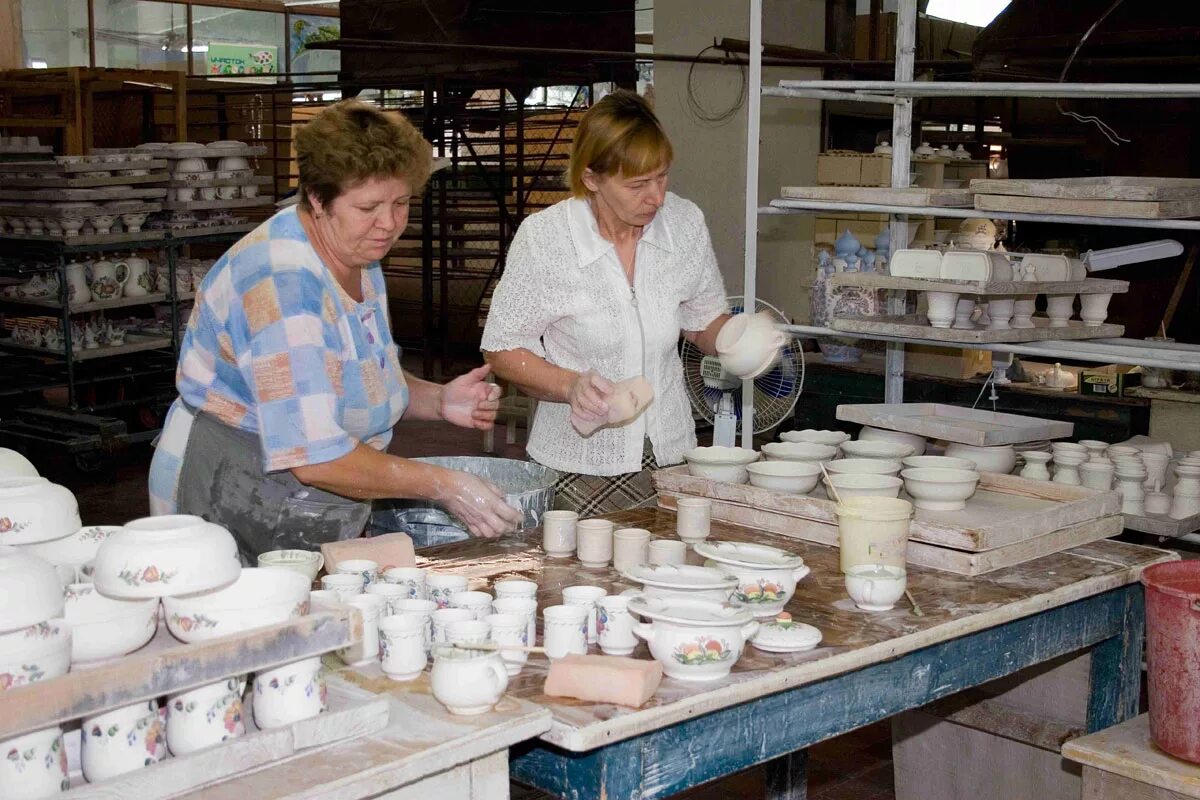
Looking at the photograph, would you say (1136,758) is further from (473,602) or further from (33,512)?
(33,512)

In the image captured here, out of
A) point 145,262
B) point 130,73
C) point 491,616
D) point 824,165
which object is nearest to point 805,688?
point 491,616

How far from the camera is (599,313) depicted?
3387 millimetres

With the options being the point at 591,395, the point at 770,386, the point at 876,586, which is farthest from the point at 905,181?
the point at 876,586

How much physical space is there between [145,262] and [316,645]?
706cm

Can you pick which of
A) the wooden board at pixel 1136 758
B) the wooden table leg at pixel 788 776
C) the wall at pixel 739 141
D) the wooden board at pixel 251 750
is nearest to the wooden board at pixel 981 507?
the wooden board at pixel 1136 758

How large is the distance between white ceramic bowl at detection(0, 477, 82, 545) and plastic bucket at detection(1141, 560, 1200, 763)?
6.26 ft

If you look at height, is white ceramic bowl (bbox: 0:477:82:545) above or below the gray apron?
above

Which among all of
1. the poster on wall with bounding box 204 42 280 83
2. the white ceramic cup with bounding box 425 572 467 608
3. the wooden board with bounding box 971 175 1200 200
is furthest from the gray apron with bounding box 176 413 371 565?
the poster on wall with bounding box 204 42 280 83

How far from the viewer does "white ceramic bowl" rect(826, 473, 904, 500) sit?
9.88 feet

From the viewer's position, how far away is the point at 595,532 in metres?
2.77

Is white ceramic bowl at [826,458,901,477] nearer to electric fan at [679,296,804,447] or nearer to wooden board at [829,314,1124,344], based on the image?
wooden board at [829,314,1124,344]

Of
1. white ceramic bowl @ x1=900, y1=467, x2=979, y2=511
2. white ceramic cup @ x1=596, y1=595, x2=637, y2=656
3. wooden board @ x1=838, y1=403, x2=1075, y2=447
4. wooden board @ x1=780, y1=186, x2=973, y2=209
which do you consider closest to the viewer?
white ceramic cup @ x1=596, y1=595, x2=637, y2=656

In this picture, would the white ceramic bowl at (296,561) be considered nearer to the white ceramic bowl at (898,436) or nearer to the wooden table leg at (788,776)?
the wooden table leg at (788,776)

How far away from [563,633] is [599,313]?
1376 mm
